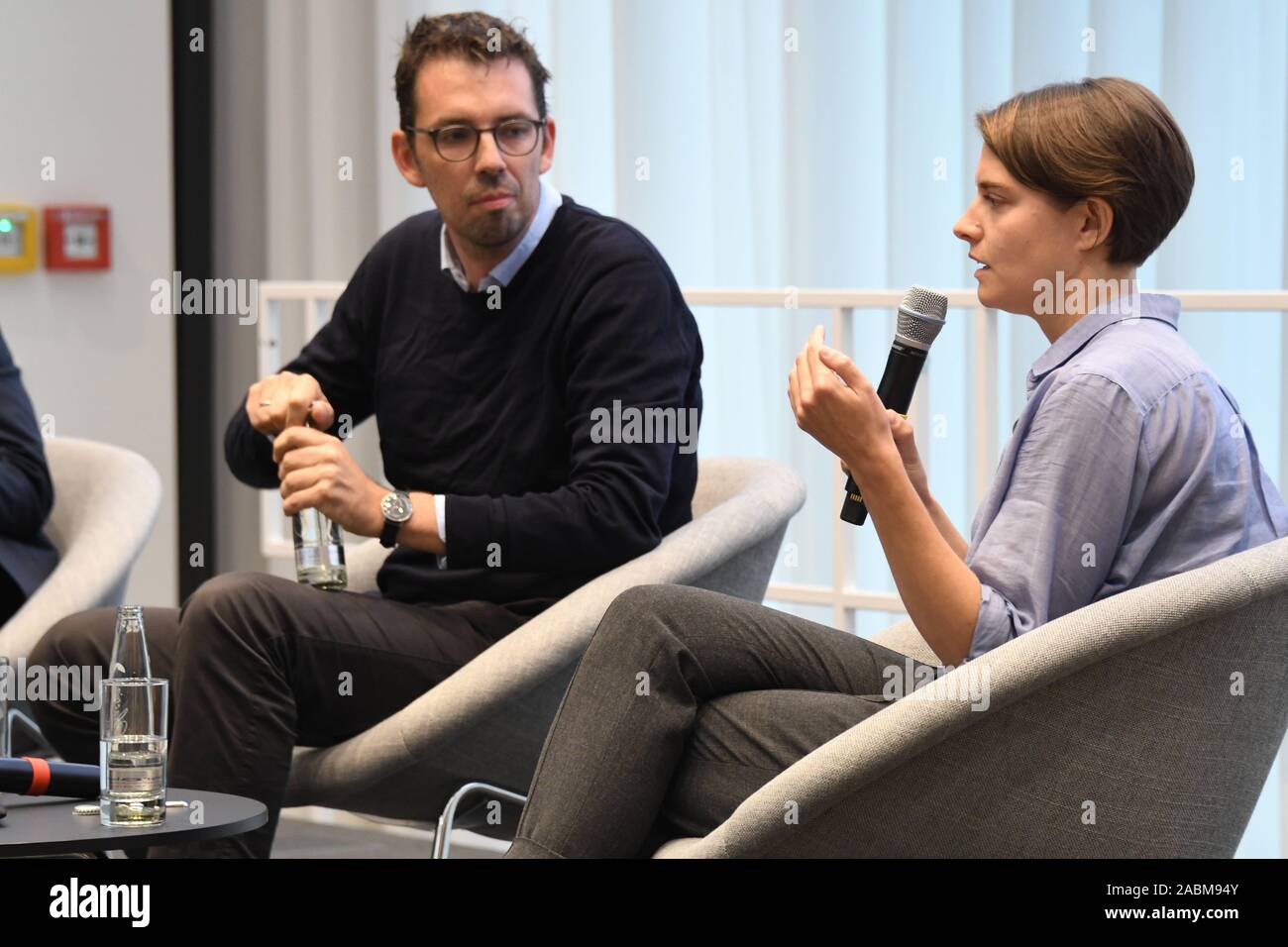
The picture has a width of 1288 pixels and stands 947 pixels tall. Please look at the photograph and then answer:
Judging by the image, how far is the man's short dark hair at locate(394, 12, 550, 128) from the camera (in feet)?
7.16

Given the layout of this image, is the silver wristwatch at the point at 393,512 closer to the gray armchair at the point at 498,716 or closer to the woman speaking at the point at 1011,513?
the gray armchair at the point at 498,716

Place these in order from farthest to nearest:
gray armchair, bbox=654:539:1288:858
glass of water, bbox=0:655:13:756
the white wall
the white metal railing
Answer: the white wall → the white metal railing → glass of water, bbox=0:655:13:756 → gray armchair, bbox=654:539:1288:858

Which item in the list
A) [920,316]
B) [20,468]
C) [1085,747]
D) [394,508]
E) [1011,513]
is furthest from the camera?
[20,468]

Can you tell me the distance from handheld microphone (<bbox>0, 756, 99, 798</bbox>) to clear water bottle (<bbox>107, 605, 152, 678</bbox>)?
100mm

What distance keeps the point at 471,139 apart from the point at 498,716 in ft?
2.46

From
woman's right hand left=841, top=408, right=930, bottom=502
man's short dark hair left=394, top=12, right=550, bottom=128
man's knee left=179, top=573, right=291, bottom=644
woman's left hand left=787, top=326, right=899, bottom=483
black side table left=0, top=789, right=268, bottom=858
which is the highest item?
man's short dark hair left=394, top=12, right=550, bottom=128

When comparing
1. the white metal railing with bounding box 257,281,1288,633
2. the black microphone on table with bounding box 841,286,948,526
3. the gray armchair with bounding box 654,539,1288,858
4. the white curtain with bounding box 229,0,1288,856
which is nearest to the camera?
the gray armchair with bounding box 654,539,1288,858

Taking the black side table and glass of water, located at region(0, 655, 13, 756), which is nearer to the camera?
the black side table

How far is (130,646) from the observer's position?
5.11 ft

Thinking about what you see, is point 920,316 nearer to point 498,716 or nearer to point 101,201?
point 498,716

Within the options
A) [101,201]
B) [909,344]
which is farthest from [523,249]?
[101,201]

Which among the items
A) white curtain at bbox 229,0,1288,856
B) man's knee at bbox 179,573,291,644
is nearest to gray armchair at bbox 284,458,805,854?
man's knee at bbox 179,573,291,644

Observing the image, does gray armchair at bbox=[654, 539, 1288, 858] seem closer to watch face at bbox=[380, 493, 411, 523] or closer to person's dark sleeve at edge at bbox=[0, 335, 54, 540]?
watch face at bbox=[380, 493, 411, 523]

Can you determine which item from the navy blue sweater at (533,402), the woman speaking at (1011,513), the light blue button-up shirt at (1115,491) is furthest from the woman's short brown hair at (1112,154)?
the navy blue sweater at (533,402)
